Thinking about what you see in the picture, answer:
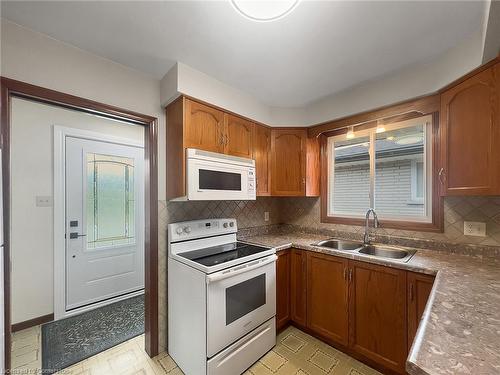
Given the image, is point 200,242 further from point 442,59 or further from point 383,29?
point 442,59

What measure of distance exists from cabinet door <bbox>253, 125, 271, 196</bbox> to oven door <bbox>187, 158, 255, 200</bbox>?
0.25 m

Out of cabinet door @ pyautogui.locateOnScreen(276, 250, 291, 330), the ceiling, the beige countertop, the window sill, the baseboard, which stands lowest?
the baseboard

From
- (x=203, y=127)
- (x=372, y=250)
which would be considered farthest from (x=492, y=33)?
(x=203, y=127)

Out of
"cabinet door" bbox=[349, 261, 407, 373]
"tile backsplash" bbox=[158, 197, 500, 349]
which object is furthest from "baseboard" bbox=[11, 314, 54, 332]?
"cabinet door" bbox=[349, 261, 407, 373]

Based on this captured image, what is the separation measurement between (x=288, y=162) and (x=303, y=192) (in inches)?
15.6

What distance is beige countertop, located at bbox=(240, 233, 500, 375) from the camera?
0.58 m

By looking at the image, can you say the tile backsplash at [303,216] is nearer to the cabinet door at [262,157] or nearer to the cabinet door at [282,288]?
the cabinet door at [262,157]

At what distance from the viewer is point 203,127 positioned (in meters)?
1.85

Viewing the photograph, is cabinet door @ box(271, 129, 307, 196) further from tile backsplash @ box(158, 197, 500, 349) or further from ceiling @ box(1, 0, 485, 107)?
ceiling @ box(1, 0, 485, 107)

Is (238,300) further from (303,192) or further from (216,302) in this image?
(303,192)

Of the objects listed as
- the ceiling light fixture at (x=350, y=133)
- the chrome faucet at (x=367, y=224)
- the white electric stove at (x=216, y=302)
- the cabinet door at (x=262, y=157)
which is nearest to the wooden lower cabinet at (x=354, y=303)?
the white electric stove at (x=216, y=302)

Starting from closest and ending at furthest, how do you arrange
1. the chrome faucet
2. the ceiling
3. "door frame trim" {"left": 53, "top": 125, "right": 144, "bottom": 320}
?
the ceiling → the chrome faucet → "door frame trim" {"left": 53, "top": 125, "right": 144, "bottom": 320}

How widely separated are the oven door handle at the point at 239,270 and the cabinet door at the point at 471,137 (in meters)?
1.45

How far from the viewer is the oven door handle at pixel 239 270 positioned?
148 cm
